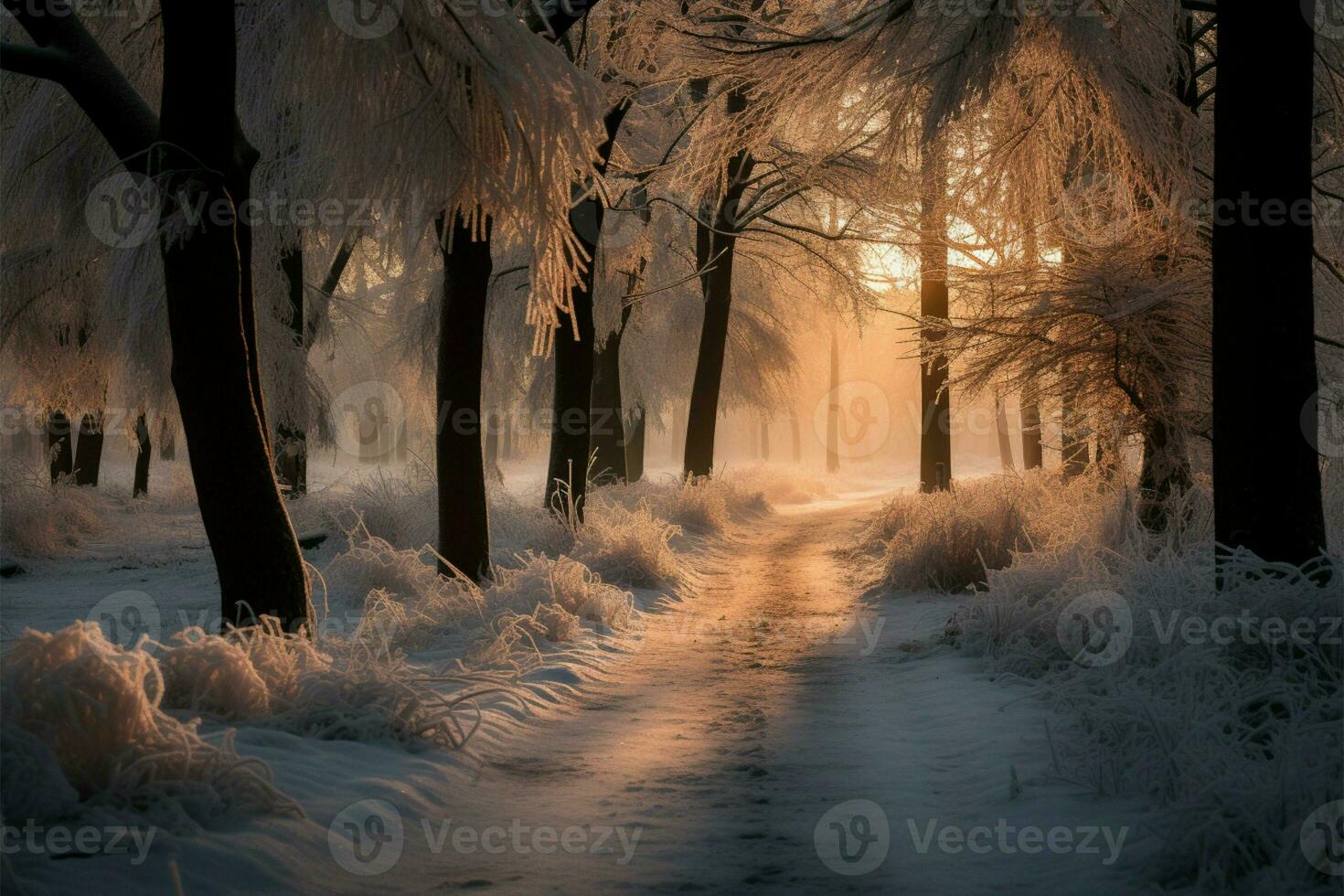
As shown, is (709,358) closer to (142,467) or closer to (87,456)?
(142,467)

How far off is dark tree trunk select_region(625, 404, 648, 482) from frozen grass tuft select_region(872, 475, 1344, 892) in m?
16.7

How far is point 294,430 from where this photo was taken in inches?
581

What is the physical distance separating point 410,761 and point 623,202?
34.4 ft

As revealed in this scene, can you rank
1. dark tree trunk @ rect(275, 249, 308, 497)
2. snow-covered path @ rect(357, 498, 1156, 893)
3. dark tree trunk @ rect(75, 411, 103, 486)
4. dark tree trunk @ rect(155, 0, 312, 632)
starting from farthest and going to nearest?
1. dark tree trunk @ rect(75, 411, 103, 486)
2. dark tree trunk @ rect(275, 249, 308, 497)
3. dark tree trunk @ rect(155, 0, 312, 632)
4. snow-covered path @ rect(357, 498, 1156, 893)

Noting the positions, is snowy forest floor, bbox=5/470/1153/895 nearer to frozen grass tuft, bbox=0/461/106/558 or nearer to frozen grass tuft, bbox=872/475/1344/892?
frozen grass tuft, bbox=872/475/1344/892

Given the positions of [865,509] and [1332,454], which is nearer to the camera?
[1332,454]

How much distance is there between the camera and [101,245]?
39.1 ft

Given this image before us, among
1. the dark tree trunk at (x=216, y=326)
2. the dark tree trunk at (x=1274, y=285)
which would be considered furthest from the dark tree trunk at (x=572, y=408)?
the dark tree trunk at (x=1274, y=285)

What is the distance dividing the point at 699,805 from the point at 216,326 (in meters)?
3.64

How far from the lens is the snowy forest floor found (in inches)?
137

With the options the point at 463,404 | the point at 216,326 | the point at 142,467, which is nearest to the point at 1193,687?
the point at 216,326

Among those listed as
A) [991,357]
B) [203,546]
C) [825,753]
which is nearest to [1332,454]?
[991,357]

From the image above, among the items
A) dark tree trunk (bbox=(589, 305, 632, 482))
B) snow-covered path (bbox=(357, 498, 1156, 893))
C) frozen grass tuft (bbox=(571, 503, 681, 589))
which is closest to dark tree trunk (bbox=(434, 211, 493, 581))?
frozen grass tuft (bbox=(571, 503, 681, 589))

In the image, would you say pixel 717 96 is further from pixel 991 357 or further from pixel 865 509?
pixel 865 509
